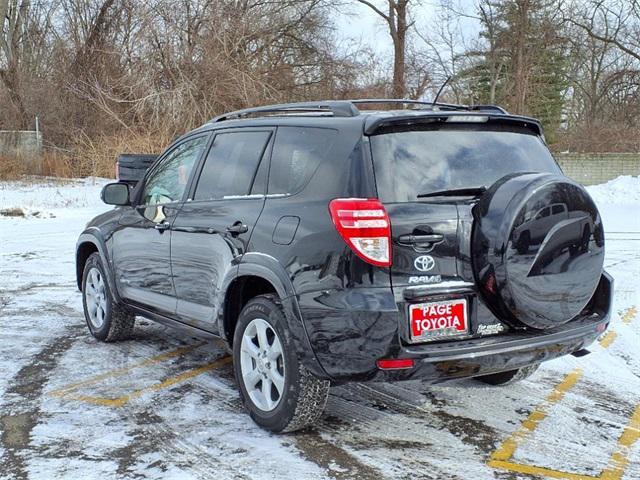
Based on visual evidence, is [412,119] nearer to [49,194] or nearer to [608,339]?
[608,339]

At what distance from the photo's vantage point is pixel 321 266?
139 inches

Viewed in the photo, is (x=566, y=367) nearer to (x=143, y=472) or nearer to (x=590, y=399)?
(x=590, y=399)

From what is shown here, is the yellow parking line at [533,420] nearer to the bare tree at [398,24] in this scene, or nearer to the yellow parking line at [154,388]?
the yellow parking line at [154,388]

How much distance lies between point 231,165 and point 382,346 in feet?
5.84

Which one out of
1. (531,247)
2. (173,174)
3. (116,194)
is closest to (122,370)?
(116,194)

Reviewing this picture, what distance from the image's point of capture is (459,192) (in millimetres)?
3664

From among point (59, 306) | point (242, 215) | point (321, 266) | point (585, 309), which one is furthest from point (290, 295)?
point (59, 306)

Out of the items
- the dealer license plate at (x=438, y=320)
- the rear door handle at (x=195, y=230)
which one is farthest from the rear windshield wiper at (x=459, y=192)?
the rear door handle at (x=195, y=230)

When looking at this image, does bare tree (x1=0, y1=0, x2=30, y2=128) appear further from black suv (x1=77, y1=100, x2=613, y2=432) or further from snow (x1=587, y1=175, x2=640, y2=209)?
black suv (x1=77, y1=100, x2=613, y2=432)

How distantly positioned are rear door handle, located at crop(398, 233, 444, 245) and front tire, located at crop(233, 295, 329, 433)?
2.67ft

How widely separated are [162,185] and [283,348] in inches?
83.6

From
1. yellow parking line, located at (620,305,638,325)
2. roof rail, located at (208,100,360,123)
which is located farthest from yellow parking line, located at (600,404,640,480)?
yellow parking line, located at (620,305,638,325)

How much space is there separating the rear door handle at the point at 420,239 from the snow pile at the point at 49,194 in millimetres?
14265

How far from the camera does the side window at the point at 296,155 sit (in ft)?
12.6
